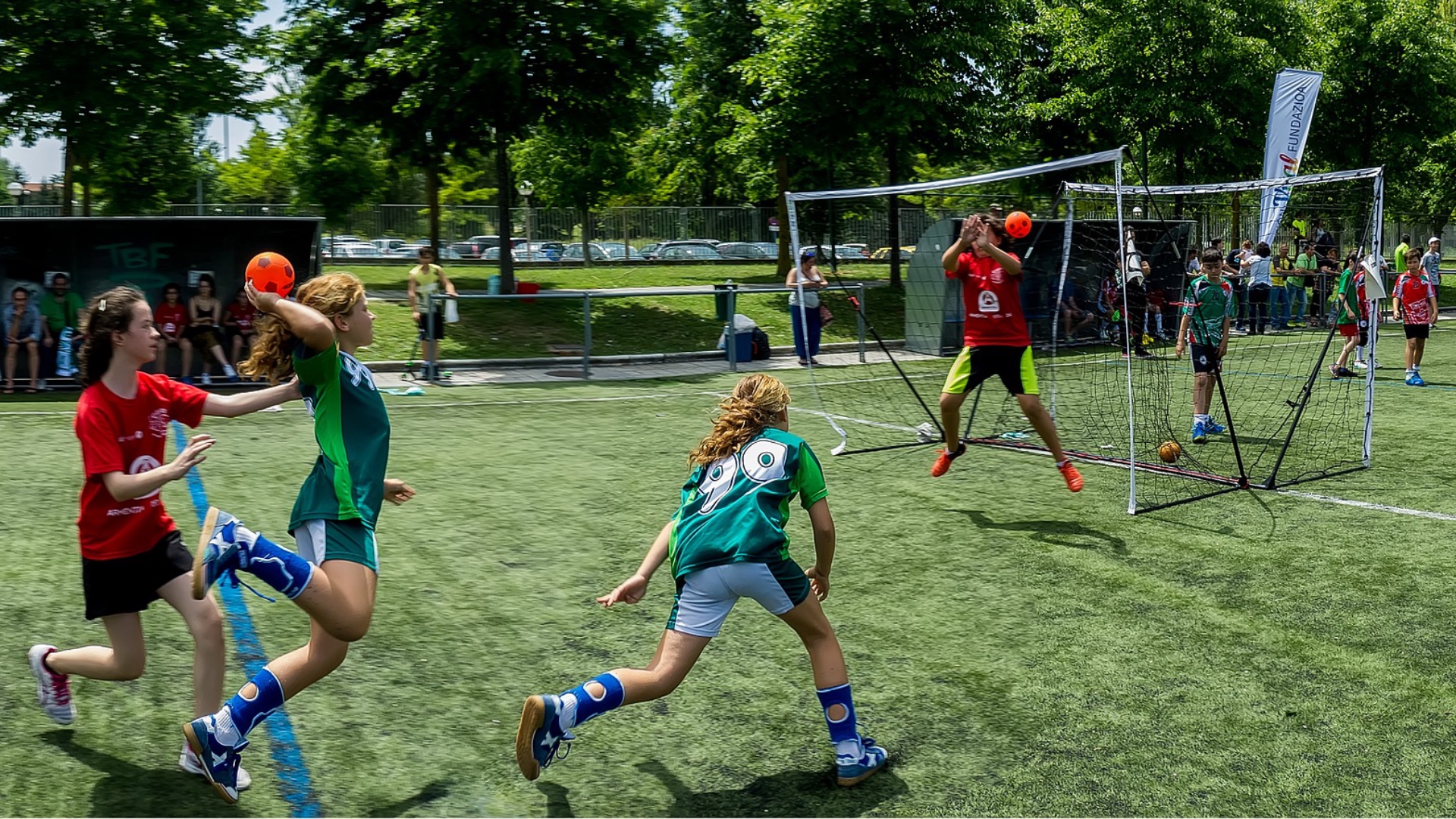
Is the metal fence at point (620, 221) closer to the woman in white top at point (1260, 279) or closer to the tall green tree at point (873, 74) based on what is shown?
the tall green tree at point (873, 74)

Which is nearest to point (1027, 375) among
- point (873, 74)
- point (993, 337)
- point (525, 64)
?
point (993, 337)

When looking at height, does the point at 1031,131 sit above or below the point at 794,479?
above

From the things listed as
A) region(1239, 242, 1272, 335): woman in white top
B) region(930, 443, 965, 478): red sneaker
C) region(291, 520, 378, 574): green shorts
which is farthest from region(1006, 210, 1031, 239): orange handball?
region(291, 520, 378, 574): green shorts

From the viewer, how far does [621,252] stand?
43.1 meters

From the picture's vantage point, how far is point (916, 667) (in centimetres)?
535

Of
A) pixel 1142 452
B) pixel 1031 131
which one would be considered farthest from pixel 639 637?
pixel 1031 131

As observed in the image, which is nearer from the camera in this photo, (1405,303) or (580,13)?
→ (1405,303)

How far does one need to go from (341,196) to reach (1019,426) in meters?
32.1

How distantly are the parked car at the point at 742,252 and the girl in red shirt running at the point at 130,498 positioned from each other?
4066 cm

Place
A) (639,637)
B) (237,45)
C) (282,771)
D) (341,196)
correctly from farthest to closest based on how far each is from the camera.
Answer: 1. (341,196)
2. (237,45)
3. (639,637)
4. (282,771)

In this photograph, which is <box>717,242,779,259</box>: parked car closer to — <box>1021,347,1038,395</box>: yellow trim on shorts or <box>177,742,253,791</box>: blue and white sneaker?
<box>1021,347,1038,395</box>: yellow trim on shorts

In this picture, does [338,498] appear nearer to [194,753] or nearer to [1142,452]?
[194,753]

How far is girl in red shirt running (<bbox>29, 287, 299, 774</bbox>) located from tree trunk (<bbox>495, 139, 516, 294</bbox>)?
18.8 meters

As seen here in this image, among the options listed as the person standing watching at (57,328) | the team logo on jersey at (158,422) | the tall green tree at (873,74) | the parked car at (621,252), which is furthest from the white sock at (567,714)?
→ the parked car at (621,252)
